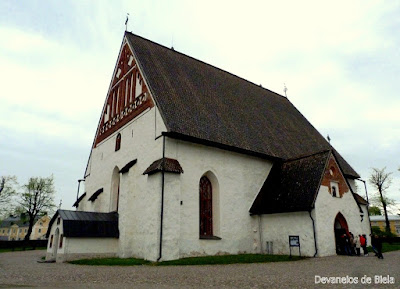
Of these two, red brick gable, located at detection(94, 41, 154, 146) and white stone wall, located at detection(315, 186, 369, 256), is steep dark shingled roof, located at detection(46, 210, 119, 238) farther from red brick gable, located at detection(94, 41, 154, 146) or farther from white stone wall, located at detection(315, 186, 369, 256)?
white stone wall, located at detection(315, 186, 369, 256)

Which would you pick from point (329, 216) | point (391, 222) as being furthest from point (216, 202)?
point (391, 222)

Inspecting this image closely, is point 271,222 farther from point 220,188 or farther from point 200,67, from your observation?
point 200,67

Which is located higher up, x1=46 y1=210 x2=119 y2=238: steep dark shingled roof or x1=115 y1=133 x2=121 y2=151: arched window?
x1=115 y1=133 x2=121 y2=151: arched window

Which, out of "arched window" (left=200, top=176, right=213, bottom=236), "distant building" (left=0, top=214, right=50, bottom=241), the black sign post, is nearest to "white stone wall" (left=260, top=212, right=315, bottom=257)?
the black sign post

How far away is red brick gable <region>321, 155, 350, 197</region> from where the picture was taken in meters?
18.5

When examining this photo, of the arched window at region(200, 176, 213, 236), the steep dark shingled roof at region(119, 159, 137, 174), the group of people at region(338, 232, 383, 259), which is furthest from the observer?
the steep dark shingled roof at region(119, 159, 137, 174)

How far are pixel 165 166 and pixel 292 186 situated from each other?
809 centimetres

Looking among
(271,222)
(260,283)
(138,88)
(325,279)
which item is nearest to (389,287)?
(325,279)

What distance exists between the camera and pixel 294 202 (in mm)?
18203

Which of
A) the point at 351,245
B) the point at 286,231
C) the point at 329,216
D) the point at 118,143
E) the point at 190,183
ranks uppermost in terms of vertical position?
the point at 118,143

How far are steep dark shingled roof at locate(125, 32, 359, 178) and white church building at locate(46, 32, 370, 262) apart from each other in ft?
0.35

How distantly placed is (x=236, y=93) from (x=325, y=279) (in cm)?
1850

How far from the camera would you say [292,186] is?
63.7ft

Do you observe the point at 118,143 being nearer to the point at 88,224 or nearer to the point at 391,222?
the point at 88,224
